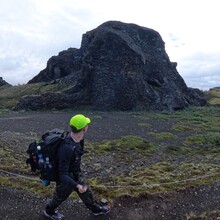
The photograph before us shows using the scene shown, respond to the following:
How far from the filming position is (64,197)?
33.4 ft

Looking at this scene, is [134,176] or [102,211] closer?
[102,211]

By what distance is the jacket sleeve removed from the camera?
9.29 metres

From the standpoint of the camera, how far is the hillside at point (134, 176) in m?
11.9

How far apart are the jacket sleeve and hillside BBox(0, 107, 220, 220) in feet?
8.05

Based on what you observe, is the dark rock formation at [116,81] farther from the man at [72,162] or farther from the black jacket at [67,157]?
the black jacket at [67,157]

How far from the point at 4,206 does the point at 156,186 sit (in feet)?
19.1

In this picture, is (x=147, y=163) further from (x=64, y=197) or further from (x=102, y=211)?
(x=64, y=197)

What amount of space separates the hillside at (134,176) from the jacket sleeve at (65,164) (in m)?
2.45

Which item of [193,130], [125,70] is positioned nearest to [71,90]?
[125,70]

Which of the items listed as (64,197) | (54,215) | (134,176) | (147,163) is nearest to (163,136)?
(147,163)

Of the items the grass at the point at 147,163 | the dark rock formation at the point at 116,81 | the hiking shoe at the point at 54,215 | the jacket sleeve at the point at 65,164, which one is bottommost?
the hiking shoe at the point at 54,215

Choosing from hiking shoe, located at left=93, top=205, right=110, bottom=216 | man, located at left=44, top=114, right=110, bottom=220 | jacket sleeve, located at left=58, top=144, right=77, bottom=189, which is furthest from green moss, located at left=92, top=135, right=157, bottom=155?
jacket sleeve, located at left=58, top=144, right=77, bottom=189

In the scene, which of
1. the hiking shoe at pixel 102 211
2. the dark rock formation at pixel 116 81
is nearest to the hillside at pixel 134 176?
the hiking shoe at pixel 102 211

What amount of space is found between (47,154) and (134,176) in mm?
7235
